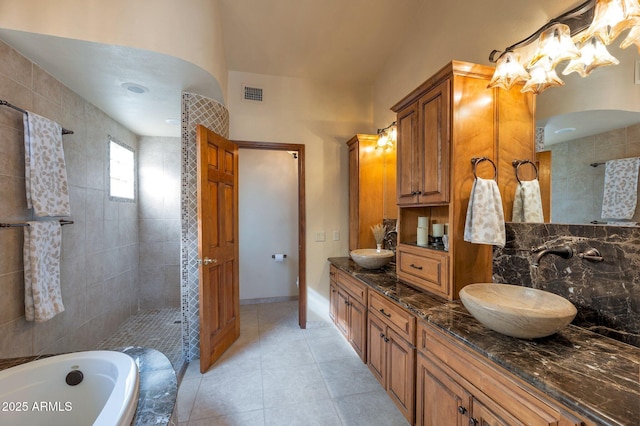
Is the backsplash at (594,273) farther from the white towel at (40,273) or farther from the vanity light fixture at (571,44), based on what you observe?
the white towel at (40,273)

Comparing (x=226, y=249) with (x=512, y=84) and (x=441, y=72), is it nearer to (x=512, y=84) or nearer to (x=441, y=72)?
(x=441, y=72)

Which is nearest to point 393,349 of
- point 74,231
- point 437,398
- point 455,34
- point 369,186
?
point 437,398

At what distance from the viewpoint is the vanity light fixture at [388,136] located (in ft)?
9.14

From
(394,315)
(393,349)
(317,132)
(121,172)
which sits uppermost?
(317,132)

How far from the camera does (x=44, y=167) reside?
1.91 meters

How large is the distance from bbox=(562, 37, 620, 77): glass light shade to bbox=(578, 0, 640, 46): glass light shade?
0.12 feet

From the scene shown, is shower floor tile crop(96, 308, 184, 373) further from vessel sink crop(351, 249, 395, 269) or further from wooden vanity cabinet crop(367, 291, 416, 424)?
vessel sink crop(351, 249, 395, 269)

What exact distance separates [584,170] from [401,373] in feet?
5.02

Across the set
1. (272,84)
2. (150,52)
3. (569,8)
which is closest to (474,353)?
(569,8)

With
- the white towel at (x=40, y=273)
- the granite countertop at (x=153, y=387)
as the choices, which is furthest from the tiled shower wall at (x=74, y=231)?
the granite countertop at (x=153, y=387)

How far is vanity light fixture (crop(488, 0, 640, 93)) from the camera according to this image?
1.07 metres

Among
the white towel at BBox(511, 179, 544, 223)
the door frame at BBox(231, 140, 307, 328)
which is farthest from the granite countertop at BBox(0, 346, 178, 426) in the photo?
the white towel at BBox(511, 179, 544, 223)

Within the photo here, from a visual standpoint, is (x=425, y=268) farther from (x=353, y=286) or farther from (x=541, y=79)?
(x=541, y=79)

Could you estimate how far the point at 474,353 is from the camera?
3.77 feet
